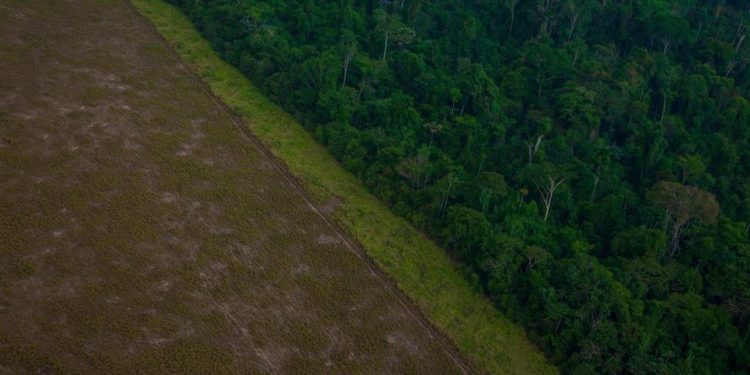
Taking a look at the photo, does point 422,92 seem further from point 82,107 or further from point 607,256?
point 82,107

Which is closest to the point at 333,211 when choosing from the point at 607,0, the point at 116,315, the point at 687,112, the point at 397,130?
the point at 397,130

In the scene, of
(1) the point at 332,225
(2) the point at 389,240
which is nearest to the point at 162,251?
(1) the point at 332,225

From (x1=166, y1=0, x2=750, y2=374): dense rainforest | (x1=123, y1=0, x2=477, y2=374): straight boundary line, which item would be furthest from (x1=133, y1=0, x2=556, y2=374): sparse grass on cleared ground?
(x1=166, y1=0, x2=750, y2=374): dense rainforest

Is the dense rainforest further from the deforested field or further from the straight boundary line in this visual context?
the deforested field

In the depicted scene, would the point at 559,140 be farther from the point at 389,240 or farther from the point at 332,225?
the point at 332,225

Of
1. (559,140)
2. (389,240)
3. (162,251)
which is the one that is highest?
(559,140)

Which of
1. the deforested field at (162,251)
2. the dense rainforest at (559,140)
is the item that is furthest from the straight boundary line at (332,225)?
the dense rainforest at (559,140)
